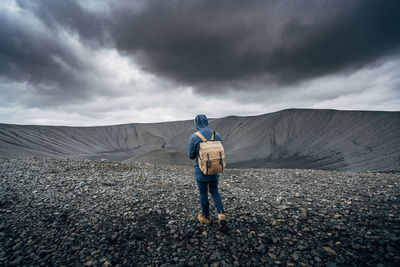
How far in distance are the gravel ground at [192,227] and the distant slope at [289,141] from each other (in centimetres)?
1603

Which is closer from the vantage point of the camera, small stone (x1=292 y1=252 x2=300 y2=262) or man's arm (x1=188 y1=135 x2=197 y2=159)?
small stone (x1=292 y1=252 x2=300 y2=262)

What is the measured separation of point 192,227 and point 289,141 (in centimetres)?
6097

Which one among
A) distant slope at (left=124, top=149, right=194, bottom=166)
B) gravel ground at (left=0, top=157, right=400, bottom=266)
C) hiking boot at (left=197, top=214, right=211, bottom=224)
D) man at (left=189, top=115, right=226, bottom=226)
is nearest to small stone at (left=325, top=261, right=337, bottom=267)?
gravel ground at (left=0, top=157, right=400, bottom=266)

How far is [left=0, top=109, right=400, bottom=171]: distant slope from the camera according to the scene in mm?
36844

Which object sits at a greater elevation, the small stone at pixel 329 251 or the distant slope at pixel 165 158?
the small stone at pixel 329 251

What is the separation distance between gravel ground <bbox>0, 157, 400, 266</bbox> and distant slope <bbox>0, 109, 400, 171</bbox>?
16027 mm

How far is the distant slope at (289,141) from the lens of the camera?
36844 mm

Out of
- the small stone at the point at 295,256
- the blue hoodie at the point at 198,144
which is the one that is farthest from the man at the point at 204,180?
the small stone at the point at 295,256

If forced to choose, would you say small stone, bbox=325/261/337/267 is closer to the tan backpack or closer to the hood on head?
the tan backpack

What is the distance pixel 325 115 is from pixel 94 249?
248 ft

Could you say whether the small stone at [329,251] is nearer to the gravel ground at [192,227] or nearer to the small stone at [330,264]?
the gravel ground at [192,227]

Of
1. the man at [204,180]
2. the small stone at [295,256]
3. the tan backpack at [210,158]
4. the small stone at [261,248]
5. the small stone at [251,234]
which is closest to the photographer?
the small stone at [295,256]

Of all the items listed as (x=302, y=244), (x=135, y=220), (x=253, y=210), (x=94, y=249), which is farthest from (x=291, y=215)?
(x=94, y=249)

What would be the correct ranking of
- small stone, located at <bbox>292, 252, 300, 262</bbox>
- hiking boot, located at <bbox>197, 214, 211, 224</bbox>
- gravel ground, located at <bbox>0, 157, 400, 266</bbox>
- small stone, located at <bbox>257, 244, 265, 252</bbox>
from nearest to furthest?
small stone, located at <bbox>292, 252, 300, 262</bbox> < gravel ground, located at <bbox>0, 157, 400, 266</bbox> < small stone, located at <bbox>257, 244, 265, 252</bbox> < hiking boot, located at <bbox>197, 214, 211, 224</bbox>
